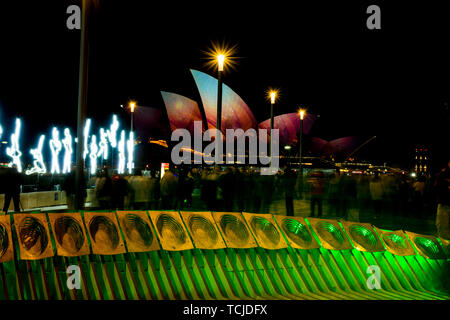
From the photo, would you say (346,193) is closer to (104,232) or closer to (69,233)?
(104,232)

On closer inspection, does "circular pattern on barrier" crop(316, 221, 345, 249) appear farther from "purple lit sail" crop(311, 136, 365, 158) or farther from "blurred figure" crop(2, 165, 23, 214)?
"purple lit sail" crop(311, 136, 365, 158)

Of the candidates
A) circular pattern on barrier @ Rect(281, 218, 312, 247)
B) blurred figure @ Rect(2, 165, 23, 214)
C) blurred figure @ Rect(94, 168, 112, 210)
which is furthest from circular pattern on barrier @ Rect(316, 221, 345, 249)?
blurred figure @ Rect(2, 165, 23, 214)

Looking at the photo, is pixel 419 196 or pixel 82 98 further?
pixel 419 196

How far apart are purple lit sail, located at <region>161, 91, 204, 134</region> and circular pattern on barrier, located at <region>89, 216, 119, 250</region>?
Result: 4117 cm

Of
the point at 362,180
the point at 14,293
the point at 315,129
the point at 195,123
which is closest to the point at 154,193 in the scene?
the point at 362,180

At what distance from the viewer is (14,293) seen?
11.7 feet

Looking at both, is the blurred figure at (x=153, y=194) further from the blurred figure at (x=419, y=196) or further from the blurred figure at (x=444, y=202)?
the blurred figure at (x=419, y=196)

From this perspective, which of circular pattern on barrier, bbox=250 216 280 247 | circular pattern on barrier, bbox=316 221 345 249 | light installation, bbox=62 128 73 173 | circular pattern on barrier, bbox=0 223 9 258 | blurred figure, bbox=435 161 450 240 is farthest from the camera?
light installation, bbox=62 128 73 173

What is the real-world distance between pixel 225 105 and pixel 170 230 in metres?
42.1

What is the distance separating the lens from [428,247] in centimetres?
552

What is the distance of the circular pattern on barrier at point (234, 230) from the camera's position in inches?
181

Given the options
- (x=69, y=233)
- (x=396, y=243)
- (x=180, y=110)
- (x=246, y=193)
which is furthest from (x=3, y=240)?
(x=180, y=110)

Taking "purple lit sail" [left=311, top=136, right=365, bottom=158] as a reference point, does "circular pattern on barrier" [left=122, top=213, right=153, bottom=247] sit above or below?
below

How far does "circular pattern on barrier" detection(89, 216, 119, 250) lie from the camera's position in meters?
4.04
